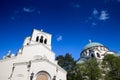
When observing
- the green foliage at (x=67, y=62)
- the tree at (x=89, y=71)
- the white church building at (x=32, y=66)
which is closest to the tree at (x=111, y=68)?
the tree at (x=89, y=71)

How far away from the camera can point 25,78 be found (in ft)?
73.3

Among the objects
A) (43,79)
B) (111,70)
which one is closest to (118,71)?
(111,70)

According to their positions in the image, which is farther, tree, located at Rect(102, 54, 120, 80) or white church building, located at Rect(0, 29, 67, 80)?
tree, located at Rect(102, 54, 120, 80)

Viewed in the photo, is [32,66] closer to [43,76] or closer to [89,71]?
[43,76]

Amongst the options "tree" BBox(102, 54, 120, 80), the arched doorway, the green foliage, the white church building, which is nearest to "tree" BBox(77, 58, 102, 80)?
"tree" BBox(102, 54, 120, 80)

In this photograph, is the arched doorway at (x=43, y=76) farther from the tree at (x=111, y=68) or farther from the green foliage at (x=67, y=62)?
the green foliage at (x=67, y=62)

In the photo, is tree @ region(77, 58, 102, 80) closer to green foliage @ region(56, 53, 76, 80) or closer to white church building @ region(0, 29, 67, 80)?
white church building @ region(0, 29, 67, 80)

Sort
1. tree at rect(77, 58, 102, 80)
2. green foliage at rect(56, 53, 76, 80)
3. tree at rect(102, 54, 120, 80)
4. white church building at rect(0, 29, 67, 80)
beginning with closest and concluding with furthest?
white church building at rect(0, 29, 67, 80) < tree at rect(102, 54, 120, 80) < tree at rect(77, 58, 102, 80) < green foliage at rect(56, 53, 76, 80)

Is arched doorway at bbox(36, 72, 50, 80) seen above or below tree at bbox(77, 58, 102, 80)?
below

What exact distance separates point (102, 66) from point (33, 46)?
14947 millimetres

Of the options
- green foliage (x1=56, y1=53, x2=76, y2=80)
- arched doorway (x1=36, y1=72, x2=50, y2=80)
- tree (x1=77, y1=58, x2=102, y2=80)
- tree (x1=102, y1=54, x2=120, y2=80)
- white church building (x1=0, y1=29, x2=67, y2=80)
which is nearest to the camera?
arched doorway (x1=36, y1=72, x2=50, y2=80)

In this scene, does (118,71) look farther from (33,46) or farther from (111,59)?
(33,46)

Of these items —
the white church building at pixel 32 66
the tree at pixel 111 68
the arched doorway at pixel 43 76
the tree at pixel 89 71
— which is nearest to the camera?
the arched doorway at pixel 43 76

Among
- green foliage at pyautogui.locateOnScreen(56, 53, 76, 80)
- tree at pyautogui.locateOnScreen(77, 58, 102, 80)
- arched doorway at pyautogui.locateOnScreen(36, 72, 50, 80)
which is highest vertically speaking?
green foliage at pyautogui.locateOnScreen(56, 53, 76, 80)
